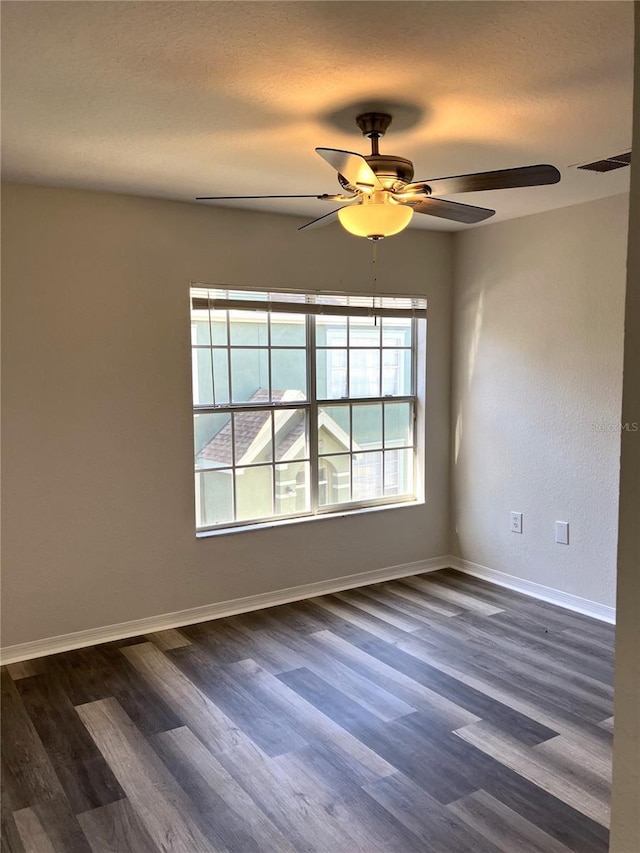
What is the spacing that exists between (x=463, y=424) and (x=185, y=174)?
8.41ft

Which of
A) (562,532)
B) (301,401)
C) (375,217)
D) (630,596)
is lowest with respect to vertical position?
(562,532)

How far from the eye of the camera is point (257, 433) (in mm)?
4070

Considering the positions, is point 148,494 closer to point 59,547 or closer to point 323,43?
point 59,547

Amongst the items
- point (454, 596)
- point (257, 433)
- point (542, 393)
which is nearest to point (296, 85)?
point (257, 433)

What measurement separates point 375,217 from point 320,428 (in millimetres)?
2168

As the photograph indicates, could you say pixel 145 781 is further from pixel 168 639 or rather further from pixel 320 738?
pixel 168 639

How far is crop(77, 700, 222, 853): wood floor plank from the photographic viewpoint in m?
2.07

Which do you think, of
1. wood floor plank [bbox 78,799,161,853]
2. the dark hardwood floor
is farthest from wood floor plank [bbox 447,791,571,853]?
wood floor plank [bbox 78,799,161,853]

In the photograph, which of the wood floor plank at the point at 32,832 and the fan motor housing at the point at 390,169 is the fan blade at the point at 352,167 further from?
the wood floor plank at the point at 32,832

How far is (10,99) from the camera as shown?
2172 millimetres

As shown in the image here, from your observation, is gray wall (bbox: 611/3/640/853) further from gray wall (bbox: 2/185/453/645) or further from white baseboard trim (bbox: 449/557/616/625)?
gray wall (bbox: 2/185/453/645)

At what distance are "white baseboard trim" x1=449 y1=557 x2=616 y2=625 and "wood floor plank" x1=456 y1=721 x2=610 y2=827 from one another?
48.9 inches

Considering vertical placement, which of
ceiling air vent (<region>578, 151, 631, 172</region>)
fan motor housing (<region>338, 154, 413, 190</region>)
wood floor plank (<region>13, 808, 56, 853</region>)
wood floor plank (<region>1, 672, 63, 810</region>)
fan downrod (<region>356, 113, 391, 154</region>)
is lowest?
wood floor plank (<region>13, 808, 56, 853</region>)

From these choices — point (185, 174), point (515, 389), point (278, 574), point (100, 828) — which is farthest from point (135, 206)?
point (100, 828)
